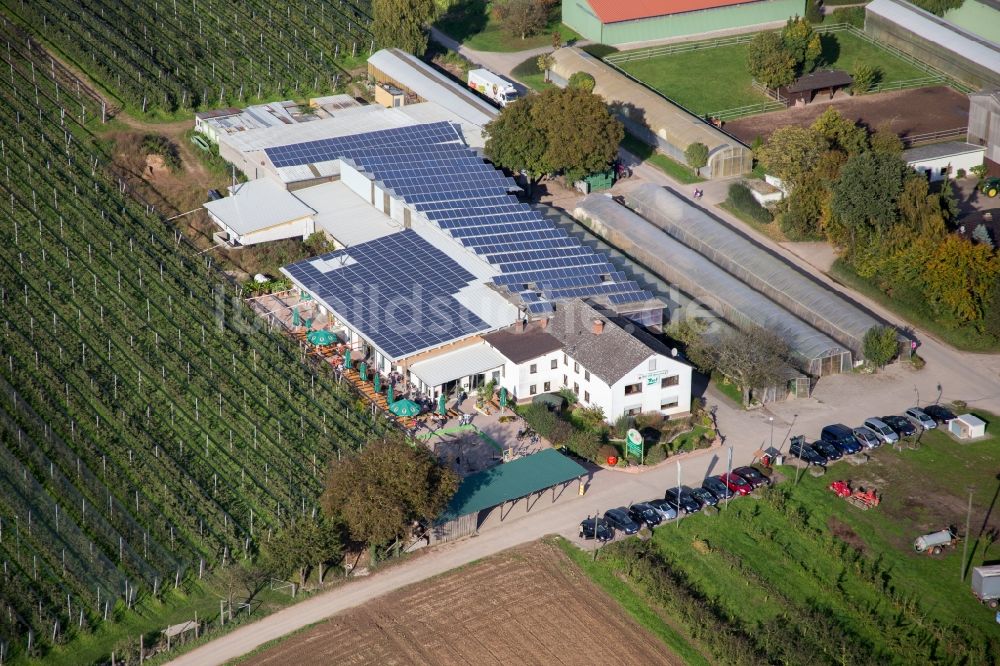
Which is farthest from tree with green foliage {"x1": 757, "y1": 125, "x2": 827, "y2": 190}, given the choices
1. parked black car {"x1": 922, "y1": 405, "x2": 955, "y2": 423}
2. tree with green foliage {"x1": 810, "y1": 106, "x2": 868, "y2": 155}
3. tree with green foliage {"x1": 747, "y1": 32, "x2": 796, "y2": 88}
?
parked black car {"x1": 922, "y1": 405, "x2": 955, "y2": 423}

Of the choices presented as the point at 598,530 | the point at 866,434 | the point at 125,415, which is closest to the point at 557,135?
the point at 866,434

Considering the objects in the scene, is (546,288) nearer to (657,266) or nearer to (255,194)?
(657,266)

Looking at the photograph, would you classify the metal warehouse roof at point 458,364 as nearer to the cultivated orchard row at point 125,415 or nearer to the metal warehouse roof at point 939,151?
the cultivated orchard row at point 125,415

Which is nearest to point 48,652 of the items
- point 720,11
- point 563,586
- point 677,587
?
point 563,586

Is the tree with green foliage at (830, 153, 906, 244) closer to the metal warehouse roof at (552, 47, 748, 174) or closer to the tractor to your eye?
the tractor

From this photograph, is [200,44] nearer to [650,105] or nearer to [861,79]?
[650,105]

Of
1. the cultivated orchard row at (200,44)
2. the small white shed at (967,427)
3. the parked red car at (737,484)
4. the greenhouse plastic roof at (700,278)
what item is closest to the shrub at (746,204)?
the greenhouse plastic roof at (700,278)
